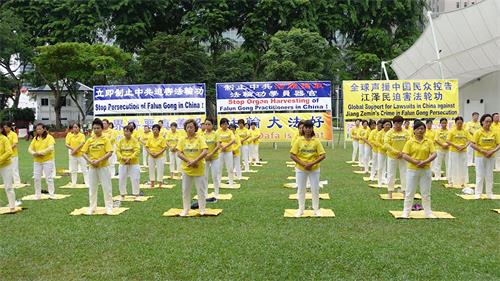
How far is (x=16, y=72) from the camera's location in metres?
43.5

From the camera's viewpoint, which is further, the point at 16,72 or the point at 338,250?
the point at 16,72

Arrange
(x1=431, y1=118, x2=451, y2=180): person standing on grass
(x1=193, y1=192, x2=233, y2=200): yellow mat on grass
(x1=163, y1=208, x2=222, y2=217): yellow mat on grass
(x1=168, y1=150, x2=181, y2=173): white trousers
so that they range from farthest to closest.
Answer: (x1=168, y1=150, x2=181, y2=173): white trousers, (x1=431, y1=118, x2=451, y2=180): person standing on grass, (x1=193, y1=192, x2=233, y2=200): yellow mat on grass, (x1=163, y1=208, x2=222, y2=217): yellow mat on grass

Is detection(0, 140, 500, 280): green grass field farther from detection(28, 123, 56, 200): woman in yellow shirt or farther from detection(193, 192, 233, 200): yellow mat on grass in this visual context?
detection(28, 123, 56, 200): woman in yellow shirt

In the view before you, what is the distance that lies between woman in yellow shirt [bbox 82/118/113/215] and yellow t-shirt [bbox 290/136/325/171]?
3.33 meters

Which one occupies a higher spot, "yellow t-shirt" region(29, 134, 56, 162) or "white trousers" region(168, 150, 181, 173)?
"yellow t-shirt" region(29, 134, 56, 162)

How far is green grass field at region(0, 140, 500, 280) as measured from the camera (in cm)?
547

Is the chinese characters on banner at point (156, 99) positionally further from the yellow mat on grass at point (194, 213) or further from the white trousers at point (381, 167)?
the yellow mat on grass at point (194, 213)

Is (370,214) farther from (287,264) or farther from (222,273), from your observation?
(222,273)

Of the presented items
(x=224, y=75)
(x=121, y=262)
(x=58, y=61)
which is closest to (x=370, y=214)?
(x=121, y=262)

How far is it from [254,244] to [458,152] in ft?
22.6

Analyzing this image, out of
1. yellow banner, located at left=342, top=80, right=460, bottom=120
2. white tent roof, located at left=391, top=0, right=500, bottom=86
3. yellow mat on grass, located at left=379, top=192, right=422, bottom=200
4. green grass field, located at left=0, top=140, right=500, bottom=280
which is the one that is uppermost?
white tent roof, located at left=391, top=0, right=500, bottom=86

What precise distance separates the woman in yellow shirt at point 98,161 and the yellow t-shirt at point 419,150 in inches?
202

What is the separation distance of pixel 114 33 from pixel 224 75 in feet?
31.3

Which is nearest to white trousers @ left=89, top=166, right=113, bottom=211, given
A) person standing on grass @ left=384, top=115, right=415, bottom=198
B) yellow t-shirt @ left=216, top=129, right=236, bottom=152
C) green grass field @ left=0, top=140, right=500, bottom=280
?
green grass field @ left=0, top=140, right=500, bottom=280
